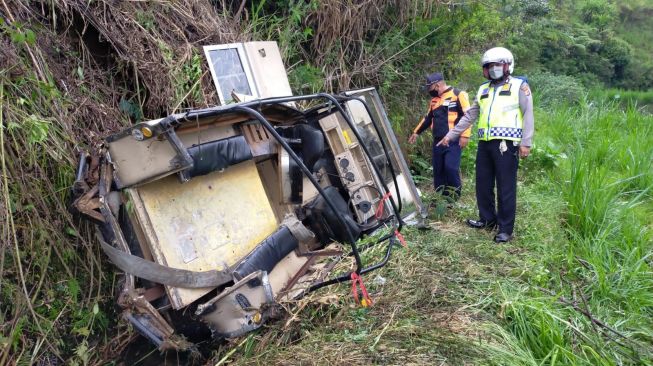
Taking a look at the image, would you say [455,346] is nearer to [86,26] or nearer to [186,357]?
[186,357]

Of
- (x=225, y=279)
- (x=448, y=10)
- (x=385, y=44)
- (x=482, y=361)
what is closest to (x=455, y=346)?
(x=482, y=361)

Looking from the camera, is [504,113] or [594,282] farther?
[504,113]

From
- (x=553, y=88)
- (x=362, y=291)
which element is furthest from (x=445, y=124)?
(x=553, y=88)

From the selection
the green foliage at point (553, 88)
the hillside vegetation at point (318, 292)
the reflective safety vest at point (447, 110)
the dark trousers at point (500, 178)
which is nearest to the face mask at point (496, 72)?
the dark trousers at point (500, 178)

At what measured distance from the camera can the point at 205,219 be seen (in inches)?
122

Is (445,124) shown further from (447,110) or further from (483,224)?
(483,224)

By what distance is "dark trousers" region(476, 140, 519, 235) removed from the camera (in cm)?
423

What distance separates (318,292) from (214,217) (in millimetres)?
804

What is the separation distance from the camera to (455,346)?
266cm

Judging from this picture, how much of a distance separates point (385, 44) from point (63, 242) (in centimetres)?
476

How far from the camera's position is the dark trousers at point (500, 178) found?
13.9 feet

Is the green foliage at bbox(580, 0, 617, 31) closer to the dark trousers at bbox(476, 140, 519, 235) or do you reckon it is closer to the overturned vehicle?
the dark trousers at bbox(476, 140, 519, 235)

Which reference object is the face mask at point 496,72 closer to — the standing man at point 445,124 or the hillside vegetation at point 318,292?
the standing man at point 445,124

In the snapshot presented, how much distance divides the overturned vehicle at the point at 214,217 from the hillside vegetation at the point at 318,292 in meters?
0.28
